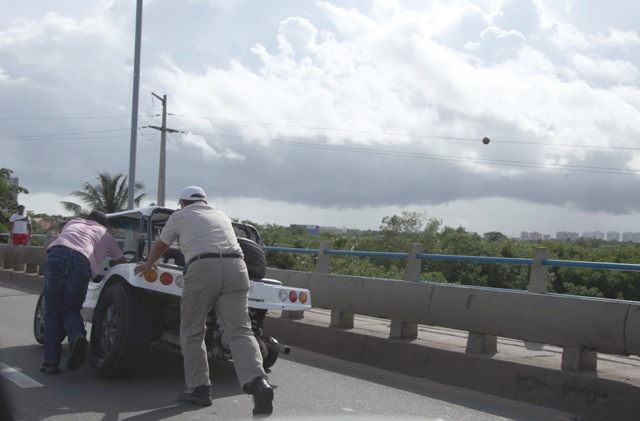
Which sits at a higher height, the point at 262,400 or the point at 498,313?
the point at 498,313

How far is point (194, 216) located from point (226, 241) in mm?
371

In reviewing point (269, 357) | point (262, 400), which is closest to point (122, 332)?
point (269, 357)

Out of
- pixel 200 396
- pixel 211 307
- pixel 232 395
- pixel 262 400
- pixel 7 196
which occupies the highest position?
pixel 7 196

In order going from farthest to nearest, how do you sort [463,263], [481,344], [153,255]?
[463,263] < [481,344] < [153,255]

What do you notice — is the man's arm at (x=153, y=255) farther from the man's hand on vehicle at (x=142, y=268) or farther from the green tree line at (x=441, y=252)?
the green tree line at (x=441, y=252)

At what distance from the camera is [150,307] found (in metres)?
6.58

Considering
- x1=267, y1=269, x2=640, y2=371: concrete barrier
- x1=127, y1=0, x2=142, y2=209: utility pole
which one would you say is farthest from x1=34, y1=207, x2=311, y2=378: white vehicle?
x1=127, y1=0, x2=142, y2=209: utility pole

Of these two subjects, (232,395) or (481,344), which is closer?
(232,395)

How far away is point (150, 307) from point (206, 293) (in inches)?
45.6

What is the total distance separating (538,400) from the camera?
6328 millimetres

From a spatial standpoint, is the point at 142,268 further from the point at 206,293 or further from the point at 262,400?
the point at 262,400

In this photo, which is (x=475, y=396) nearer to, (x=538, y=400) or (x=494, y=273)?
(x=538, y=400)

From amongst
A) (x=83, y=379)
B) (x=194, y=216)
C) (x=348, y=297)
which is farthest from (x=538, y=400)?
(x=83, y=379)

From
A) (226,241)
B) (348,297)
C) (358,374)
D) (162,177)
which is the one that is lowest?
(358,374)
